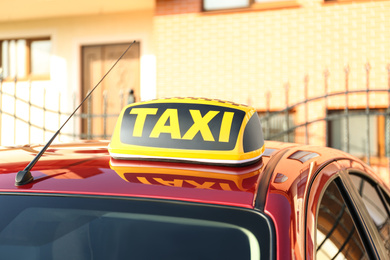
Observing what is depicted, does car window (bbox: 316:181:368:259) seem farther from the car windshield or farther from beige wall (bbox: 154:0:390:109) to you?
beige wall (bbox: 154:0:390:109)

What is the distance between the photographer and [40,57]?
11.1 m

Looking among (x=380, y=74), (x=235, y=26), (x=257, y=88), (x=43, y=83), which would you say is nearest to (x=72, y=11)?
(x=43, y=83)

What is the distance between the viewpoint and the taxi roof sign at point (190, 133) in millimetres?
1458

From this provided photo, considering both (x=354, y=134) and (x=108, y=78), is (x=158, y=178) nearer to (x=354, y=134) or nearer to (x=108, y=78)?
(x=354, y=134)

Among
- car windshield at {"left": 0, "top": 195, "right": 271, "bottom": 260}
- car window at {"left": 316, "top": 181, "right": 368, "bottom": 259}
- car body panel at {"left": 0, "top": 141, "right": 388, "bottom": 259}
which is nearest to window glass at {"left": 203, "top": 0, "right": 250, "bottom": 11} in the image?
car window at {"left": 316, "top": 181, "right": 368, "bottom": 259}

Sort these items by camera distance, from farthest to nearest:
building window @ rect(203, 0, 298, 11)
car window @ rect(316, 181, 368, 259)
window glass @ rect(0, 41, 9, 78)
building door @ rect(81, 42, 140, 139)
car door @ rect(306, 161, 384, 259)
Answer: window glass @ rect(0, 41, 9, 78) → building door @ rect(81, 42, 140, 139) → building window @ rect(203, 0, 298, 11) → car window @ rect(316, 181, 368, 259) → car door @ rect(306, 161, 384, 259)

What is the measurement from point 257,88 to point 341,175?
21.7 feet

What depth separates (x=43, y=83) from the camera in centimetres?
1095

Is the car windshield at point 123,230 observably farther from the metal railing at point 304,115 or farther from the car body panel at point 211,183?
the metal railing at point 304,115

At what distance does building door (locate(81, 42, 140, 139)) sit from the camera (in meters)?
10.2

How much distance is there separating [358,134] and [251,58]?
206cm

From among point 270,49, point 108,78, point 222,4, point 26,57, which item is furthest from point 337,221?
point 26,57

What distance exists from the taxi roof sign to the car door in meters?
0.23

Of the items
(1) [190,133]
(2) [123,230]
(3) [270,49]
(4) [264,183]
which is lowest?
(2) [123,230]
